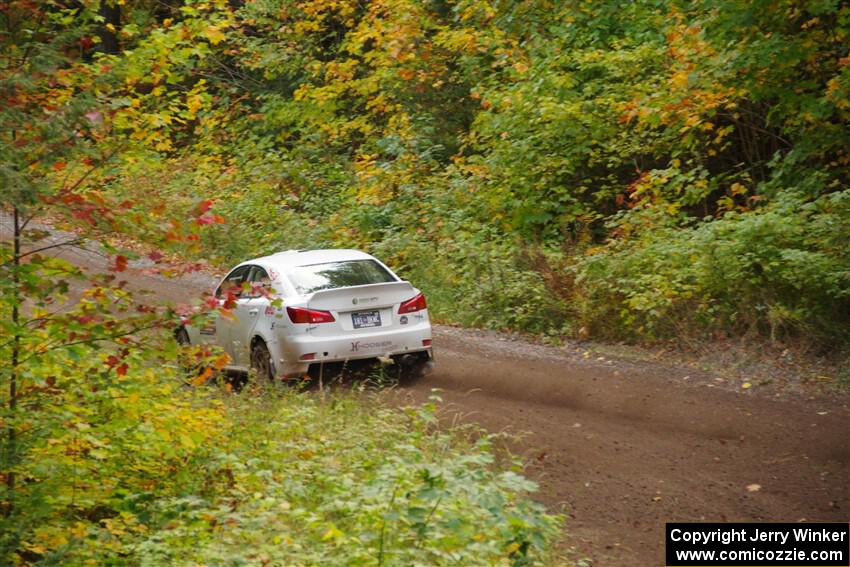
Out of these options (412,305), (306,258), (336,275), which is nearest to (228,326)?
(306,258)

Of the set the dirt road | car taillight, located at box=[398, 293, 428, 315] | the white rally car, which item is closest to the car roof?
the white rally car

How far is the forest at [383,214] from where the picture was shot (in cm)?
729

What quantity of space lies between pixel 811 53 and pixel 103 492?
480 inches

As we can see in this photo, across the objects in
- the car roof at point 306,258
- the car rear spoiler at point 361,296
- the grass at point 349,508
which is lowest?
the grass at point 349,508

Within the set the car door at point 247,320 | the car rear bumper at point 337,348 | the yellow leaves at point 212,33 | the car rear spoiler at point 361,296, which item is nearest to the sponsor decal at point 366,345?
the car rear bumper at point 337,348

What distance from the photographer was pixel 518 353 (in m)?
15.0

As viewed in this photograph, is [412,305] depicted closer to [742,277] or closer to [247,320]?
[247,320]

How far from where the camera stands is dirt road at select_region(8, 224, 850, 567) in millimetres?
8242

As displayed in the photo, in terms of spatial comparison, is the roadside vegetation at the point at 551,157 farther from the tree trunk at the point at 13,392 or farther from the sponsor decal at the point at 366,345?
the sponsor decal at the point at 366,345

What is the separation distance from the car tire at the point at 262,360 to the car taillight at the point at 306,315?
696 millimetres

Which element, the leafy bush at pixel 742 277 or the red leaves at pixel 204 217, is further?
the leafy bush at pixel 742 277

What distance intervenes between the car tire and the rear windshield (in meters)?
0.89

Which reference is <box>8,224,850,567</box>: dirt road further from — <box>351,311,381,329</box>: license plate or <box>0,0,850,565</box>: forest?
<box>351,311,381,329</box>: license plate

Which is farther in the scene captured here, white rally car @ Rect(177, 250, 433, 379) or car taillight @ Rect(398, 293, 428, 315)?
car taillight @ Rect(398, 293, 428, 315)
